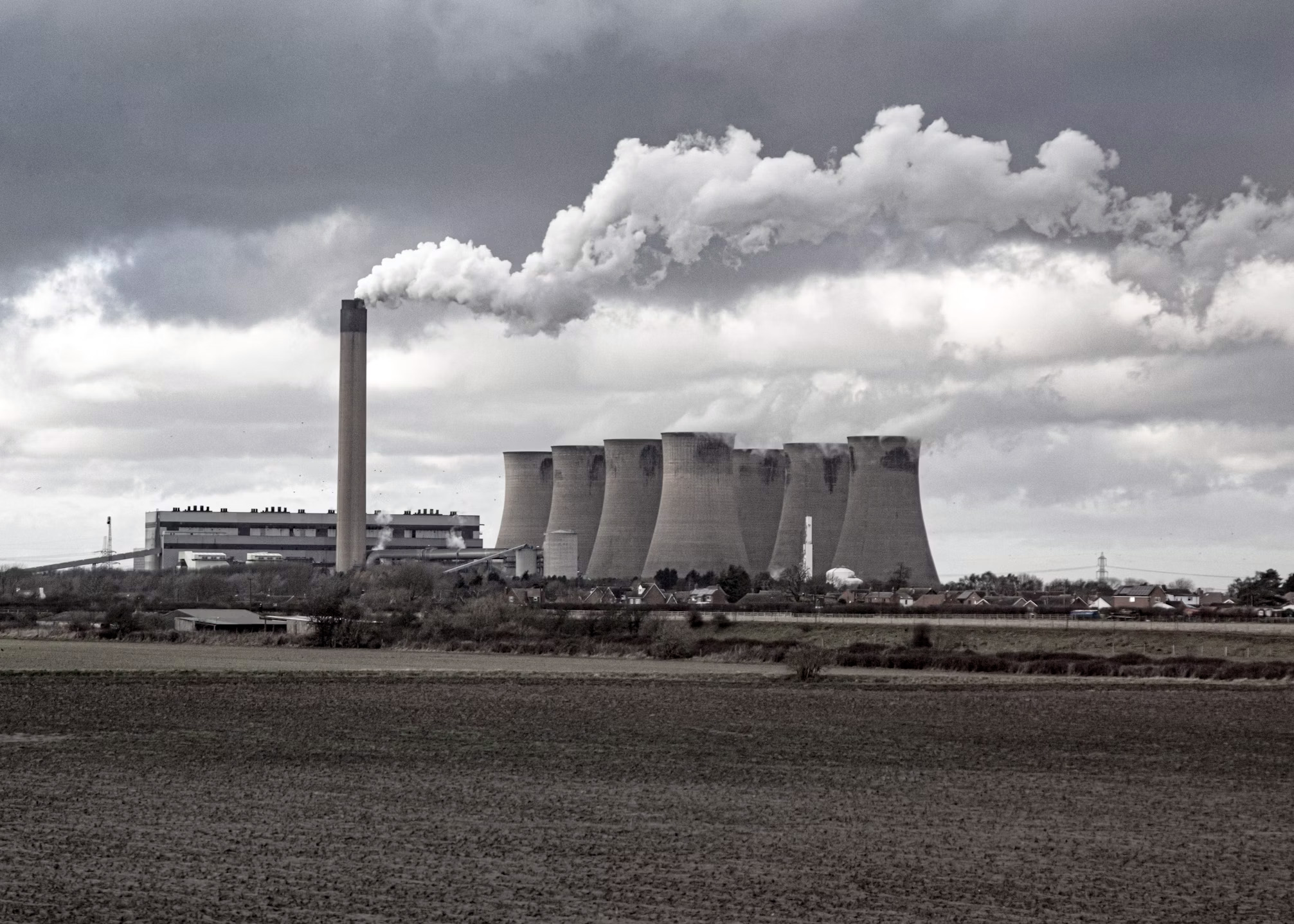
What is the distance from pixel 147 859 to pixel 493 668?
22.0 m

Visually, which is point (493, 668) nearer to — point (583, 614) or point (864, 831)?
point (583, 614)

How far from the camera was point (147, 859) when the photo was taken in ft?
32.7

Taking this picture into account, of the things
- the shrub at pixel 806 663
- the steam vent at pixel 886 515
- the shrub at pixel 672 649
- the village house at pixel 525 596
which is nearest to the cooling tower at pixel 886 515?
the steam vent at pixel 886 515

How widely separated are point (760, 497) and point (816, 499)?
3.20 meters

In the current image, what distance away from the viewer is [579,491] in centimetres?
7206

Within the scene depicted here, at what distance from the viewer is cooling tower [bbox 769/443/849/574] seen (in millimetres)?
69000

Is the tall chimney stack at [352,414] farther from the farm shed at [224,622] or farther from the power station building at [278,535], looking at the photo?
the power station building at [278,535]

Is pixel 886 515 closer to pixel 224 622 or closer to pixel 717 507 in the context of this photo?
pixel 717 507

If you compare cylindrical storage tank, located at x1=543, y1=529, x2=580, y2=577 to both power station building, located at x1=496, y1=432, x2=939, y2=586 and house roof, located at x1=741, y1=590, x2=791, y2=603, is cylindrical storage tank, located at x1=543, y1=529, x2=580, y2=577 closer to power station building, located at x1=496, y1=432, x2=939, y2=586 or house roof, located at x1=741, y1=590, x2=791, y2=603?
power station building, located at x1=496, y1=432, x2=939, y2=586

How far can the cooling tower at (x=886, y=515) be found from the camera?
199 ft

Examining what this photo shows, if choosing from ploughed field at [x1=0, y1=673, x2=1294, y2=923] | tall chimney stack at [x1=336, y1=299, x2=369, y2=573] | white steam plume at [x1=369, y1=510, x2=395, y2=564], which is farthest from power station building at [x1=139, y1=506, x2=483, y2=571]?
ploughed field at [x1=0, y1=673, x2=1294, y2=923]

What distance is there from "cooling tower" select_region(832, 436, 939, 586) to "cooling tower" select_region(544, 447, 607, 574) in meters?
14.4

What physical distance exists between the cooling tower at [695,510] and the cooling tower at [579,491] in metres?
9.66

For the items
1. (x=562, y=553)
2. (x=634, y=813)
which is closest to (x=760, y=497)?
(x=562, y=553)
